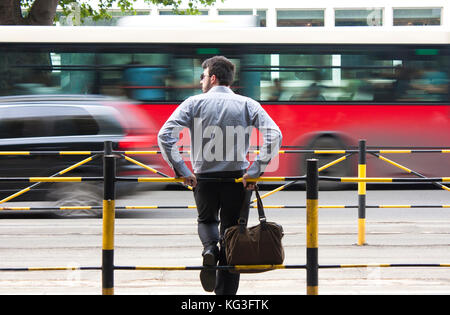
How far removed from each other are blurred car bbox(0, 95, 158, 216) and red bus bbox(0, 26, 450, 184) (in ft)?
11.6

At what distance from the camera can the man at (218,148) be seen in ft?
14.0

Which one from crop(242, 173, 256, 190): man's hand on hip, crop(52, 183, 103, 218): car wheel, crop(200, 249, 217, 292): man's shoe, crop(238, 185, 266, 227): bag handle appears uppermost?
crop(242, 173, 256, 190): man's hand on hip

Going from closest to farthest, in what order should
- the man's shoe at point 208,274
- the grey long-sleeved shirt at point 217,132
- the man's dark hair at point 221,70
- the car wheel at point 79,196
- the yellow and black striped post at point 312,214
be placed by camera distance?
1. the yellow and black striped post at point 312,214
2. the man's shoe at point 208,274
3. the grey long-sleeved shirt at point 217,132
4. the man's dark hair at point 221,70
5. the car wheel at point 79,196

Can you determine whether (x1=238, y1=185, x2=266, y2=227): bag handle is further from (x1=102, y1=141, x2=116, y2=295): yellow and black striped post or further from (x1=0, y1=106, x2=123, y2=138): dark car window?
(x1=0, y1=106, x2=123, y2=138): dark car window

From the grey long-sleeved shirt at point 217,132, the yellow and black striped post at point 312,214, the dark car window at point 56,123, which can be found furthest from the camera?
the dark car window at point 56,123

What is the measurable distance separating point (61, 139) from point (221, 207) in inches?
210

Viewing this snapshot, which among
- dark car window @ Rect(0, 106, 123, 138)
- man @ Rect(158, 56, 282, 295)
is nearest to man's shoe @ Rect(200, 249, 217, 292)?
man @ Rect(158, 56, 282, 295)

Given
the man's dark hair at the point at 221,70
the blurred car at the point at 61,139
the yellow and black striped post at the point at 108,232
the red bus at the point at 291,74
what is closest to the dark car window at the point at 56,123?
the blurred car at the point at 61,139

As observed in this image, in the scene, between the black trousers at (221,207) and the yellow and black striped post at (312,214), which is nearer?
the yellow and black striped post at (312,214)

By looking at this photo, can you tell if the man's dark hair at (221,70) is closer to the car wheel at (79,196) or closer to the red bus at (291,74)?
the car wheel at (79,196)

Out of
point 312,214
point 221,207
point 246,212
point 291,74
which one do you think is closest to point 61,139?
point 291,74

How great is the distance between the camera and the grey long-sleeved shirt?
4.26 m

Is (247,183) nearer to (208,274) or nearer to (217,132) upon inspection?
(217,132)

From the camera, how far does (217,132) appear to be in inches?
169
